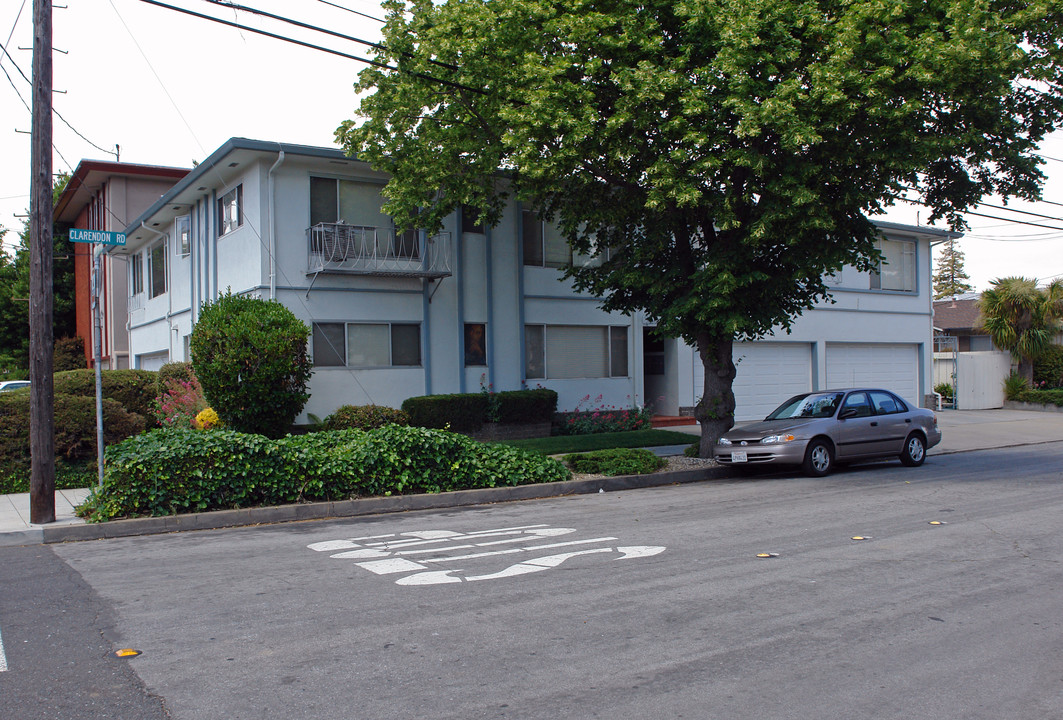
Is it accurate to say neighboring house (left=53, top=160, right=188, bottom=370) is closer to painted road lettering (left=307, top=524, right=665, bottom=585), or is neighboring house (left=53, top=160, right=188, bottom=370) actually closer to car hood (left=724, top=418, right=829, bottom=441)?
car hood (left=724, top=418, right=829, bottom=441)

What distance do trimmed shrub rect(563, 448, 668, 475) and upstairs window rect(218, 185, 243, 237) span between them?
983 cm

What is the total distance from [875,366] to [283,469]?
22528 millimetres

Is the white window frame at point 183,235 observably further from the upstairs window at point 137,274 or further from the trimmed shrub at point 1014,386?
the trimmed shrub at point 1014,386

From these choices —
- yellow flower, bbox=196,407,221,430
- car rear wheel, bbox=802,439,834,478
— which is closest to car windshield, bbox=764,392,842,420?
car rear wheel, bbox=802,439,834,478

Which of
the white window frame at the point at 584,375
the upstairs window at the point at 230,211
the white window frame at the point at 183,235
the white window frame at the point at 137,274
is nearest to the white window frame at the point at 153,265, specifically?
the white window frame at the point at 137,274

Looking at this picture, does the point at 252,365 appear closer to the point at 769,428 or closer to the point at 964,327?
the point at 769,428

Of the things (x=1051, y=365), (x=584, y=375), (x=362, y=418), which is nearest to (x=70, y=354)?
(x=362, y=418)

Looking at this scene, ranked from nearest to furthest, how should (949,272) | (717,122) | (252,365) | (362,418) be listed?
(717,122), (252,365), (362,418), (949,272)

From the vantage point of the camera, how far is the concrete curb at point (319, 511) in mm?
9469

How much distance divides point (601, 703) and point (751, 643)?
4.48 ft

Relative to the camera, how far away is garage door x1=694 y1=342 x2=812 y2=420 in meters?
Result: 24.5

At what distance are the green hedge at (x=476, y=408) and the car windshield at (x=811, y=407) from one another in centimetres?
628

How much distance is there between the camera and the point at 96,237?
1041 centimetres

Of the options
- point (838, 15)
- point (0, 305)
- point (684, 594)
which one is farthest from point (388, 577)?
point (0, 305)
